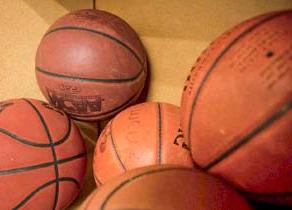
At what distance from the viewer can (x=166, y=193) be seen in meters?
0.69

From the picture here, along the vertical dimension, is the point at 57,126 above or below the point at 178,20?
below

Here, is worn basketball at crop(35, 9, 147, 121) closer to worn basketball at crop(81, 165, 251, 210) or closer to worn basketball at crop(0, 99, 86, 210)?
worn basketball at crop(0, 99, 86, 210)

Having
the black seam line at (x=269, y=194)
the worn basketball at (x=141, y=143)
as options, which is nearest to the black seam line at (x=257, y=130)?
the black seam line at (x=269, y=194)

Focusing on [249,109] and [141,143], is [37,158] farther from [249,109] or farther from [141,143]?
[249,109]

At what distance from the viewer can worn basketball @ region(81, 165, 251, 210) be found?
2.20 ft

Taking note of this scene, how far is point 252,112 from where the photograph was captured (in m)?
0.67

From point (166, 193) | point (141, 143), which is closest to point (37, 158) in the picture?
point (141, 143)

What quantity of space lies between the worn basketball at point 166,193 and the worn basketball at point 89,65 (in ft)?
1.39

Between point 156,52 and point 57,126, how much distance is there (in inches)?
18.8

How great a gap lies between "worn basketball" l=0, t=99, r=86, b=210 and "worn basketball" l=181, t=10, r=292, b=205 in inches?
19.3

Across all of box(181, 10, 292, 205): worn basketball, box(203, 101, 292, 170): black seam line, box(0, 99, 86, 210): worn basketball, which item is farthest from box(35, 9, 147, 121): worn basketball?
box(203, 101, 292, 170): black seam line

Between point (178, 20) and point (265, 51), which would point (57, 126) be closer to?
point (178, 20)

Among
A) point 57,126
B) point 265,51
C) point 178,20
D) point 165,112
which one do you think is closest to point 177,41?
point 178,20

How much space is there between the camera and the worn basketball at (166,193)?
0.67 m
